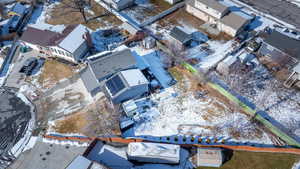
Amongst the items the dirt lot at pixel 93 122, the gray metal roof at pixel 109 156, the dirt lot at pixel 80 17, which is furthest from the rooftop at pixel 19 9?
the gray metal roof at pixel 109 156

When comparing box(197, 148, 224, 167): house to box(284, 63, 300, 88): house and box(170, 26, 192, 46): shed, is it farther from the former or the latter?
box(170, 26, 192, 46): shed

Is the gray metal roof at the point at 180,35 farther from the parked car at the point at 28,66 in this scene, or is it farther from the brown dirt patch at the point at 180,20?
the parked car at the point at 28,66

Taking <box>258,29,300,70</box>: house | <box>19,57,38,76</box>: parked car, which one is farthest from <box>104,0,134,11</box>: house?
<box>258,29,300,70</box>: house

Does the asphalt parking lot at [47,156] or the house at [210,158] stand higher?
the house at [210,158]

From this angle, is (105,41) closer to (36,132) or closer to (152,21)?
(152,21)

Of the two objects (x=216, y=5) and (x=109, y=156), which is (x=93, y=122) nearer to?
(x=109, y=156)

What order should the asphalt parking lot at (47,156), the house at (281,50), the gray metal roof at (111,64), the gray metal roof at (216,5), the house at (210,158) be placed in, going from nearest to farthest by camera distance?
the house at (210,158), the asphalt parking lot at (47,156), the gray metal roof at (111,64), the house at (281,50), the gray metal roof at (216,5)

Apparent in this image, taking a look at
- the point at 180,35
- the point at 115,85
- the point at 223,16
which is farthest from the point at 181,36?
the point at 115,85
